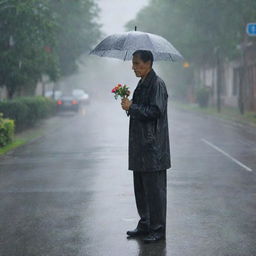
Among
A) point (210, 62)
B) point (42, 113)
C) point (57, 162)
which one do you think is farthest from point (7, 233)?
point (210, 62)

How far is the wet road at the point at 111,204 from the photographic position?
223 inches

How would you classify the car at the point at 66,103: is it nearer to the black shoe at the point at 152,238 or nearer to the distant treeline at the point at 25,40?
the distant treeline at the point at 25,40

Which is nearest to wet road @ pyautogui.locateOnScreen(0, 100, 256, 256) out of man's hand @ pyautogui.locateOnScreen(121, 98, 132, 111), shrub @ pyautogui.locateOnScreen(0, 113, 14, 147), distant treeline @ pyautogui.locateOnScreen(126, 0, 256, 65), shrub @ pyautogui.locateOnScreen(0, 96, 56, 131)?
shrub @ pyautogui.locateOnScreen(0, 113, 14, 147)

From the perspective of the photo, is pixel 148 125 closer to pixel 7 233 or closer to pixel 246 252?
pixel 246 252

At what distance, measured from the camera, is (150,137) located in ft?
18.3

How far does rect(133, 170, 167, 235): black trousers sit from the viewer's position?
18.7 feet

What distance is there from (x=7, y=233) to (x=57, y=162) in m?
6.54

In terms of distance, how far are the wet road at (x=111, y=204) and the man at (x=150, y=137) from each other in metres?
0.37

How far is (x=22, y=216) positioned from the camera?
7.11 meters

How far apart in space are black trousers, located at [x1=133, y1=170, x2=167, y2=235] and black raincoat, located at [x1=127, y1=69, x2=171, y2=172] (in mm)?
131

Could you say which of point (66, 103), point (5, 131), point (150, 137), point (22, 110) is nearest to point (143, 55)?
point (150, 137)

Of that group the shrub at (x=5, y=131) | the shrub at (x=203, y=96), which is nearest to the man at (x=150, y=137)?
the shrub at (x=5, y=131)

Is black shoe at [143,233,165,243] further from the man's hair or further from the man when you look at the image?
the man's hair

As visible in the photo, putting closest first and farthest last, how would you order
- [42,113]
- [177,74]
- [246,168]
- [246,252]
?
[246,252], [246,168], [42,113], [177,74]
